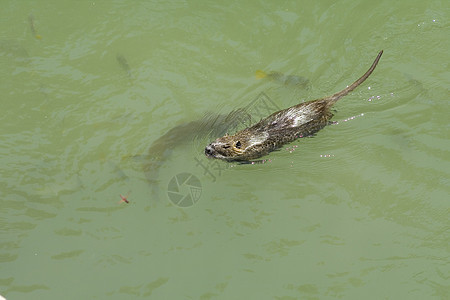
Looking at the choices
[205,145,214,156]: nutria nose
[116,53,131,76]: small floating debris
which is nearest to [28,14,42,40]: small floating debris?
[116,53,131,76]: small floating debris

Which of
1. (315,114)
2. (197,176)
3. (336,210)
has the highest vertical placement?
(315,114)

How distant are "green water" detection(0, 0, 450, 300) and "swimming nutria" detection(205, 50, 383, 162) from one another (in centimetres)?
23

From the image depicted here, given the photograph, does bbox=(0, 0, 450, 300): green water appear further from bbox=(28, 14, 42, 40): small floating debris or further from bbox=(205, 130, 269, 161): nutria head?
bbox=(205, 130, 269, 161): nutria head

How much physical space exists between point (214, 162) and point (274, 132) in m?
0.90

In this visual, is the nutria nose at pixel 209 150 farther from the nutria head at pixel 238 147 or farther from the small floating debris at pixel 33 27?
the small floating debris at pixel 33 27

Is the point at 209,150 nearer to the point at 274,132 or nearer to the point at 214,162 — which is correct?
the point at 214,162

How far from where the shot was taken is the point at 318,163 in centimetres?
583

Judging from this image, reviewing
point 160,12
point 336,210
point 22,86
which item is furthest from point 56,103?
point 336,210

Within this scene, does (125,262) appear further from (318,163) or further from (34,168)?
(318,163)

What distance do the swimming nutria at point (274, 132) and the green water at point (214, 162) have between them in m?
0.23

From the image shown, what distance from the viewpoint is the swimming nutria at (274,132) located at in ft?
18.6

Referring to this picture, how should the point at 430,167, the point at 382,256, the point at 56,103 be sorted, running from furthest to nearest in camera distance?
the point at 56,103 < the point at 430,167 < the point at 382,256

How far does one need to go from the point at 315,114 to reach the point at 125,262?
3047mm

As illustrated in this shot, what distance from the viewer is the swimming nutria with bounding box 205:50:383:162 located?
18.6 ft
